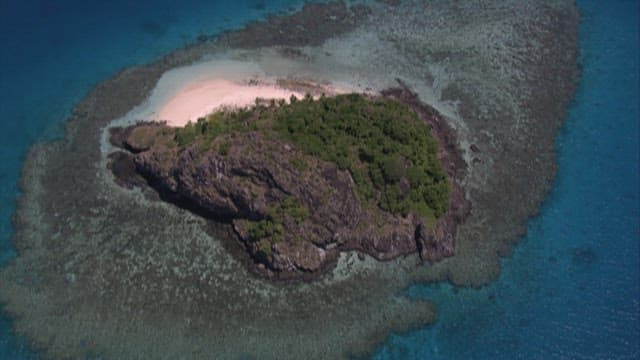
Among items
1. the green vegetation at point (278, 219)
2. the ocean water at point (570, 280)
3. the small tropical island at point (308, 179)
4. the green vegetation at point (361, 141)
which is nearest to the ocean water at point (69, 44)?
the small tropical island at point (308, 179)

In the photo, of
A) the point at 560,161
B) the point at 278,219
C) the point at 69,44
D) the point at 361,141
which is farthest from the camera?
the point at 69,44

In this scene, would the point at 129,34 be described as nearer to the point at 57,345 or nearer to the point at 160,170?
the point at 160,170

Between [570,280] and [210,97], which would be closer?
[570,280]

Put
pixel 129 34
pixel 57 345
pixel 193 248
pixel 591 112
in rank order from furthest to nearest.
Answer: pixel 129 34, pixel 591 112, pixel 193 248, pixel 57 345

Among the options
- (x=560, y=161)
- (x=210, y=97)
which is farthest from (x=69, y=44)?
(x=560, y=161)

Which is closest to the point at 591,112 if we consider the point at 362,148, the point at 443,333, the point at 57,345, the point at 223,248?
the point at 362,148

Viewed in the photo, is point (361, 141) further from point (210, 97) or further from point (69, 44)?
point (69, 44)

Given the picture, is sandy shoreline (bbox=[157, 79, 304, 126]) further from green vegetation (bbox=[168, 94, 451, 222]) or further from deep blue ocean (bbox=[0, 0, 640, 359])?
deep blue ocean (bbox=[0, 0, 640, 359])
